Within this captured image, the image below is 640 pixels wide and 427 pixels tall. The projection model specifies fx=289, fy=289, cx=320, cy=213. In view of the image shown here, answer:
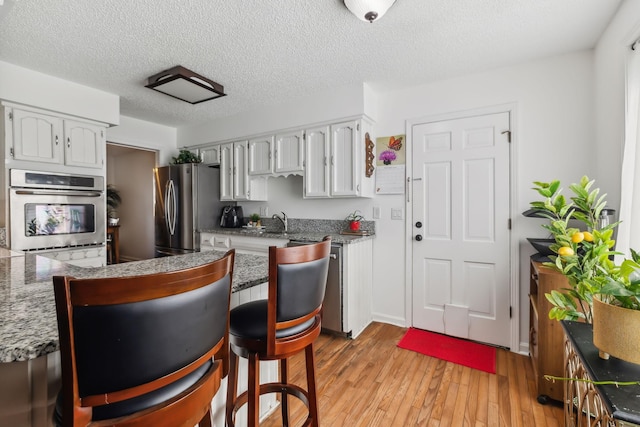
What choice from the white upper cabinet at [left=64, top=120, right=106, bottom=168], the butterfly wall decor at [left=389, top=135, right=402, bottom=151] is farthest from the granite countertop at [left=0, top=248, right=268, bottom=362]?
the butterfly wall decor at [left=389, top=135, right=402, bottom=151]

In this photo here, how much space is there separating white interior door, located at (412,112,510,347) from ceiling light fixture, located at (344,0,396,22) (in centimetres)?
136

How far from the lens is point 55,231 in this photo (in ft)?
9.08

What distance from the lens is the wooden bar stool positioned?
3.45 feet

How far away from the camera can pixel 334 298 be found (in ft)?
8.66

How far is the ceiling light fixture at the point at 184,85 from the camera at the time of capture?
97.4 inches

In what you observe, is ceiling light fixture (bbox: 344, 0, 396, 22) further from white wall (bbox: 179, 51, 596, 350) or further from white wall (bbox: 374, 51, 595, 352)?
white wall (bbox: 374, 51, 595, 352)

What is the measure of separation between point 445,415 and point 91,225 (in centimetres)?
355

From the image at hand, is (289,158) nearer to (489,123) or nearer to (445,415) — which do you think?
(489,123)

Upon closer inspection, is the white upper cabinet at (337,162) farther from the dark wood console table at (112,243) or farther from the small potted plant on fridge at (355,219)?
the dark wood console table at (112,243)

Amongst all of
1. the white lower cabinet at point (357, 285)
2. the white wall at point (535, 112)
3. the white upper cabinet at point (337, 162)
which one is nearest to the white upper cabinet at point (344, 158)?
the white upper cabinet at point (337, 162)

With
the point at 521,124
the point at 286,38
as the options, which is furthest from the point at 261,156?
the point at 521,124

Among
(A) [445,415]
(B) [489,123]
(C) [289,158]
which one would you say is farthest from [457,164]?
(A) [445,415]

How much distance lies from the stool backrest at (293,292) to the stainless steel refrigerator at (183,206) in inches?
118

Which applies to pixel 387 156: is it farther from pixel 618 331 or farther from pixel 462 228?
pixel 618 331
